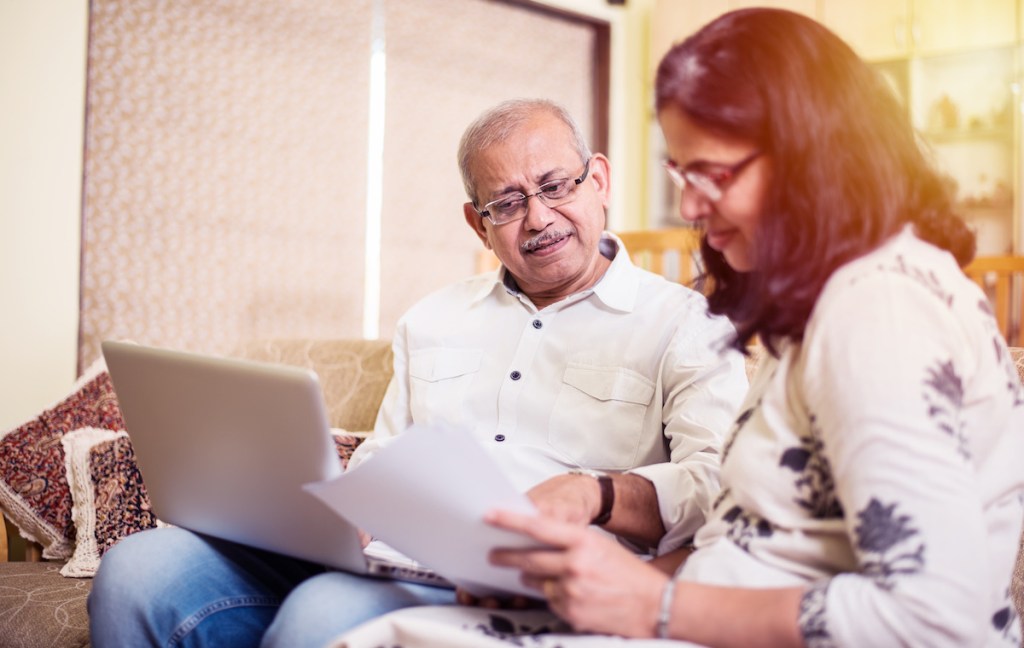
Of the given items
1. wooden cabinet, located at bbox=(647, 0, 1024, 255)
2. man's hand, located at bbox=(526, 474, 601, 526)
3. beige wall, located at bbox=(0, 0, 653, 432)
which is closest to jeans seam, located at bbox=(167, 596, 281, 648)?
man's hand, located at bbox=(526, 474, 601, 526)

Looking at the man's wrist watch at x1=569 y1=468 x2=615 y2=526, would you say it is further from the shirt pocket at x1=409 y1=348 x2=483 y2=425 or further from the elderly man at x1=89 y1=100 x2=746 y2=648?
the shirt pocket at x1=409 y1=348 x2=483 y2=425

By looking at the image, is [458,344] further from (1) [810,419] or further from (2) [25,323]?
(2) [25,323]

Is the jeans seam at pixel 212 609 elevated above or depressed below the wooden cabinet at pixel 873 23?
below

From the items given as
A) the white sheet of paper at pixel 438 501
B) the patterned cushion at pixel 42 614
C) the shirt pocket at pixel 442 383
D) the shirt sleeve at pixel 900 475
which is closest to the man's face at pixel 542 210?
the shirt pocket at pixel 442 383

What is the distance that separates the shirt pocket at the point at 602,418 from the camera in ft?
4.62

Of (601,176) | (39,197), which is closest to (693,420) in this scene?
(601,176)

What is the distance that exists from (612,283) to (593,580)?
2.53 ft

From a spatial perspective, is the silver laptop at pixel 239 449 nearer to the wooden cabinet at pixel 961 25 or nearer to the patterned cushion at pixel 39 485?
the patterned cushion at pixel 39 485

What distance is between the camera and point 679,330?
143 cm

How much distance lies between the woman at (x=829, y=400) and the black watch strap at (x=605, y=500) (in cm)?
23

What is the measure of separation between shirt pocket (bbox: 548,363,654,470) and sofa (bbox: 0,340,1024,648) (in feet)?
1.15

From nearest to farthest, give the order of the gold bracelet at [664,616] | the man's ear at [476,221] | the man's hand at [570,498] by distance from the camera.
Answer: the gold bracelet at [664,616] → the man's hand at [570,498] → the man's ear at [476,221]

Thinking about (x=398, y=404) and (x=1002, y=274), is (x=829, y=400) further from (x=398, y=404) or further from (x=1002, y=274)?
(x=1002, y=274)

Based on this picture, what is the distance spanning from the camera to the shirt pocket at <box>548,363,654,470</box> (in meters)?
1.41
